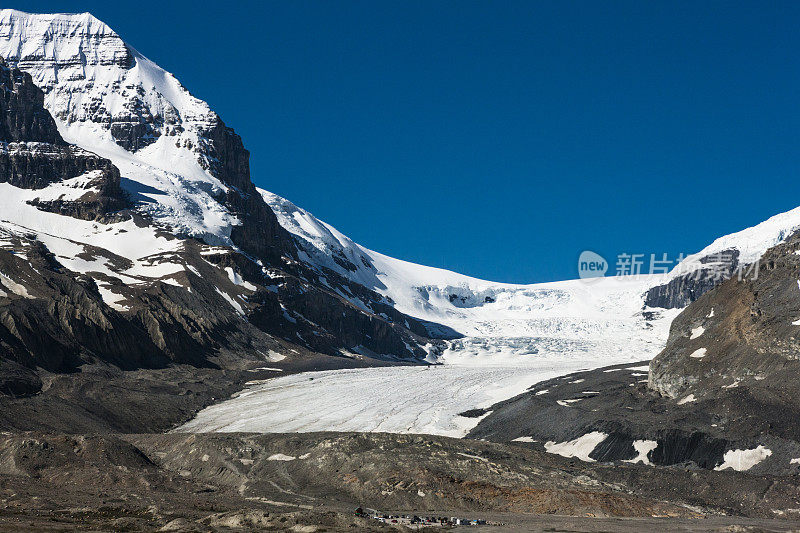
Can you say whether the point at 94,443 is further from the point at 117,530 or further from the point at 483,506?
the point at 483,506

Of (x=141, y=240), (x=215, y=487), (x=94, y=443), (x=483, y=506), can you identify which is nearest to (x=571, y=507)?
(x=483, y=506)

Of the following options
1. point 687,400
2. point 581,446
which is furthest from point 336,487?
point 687,400

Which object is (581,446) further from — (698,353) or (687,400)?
(698,353)

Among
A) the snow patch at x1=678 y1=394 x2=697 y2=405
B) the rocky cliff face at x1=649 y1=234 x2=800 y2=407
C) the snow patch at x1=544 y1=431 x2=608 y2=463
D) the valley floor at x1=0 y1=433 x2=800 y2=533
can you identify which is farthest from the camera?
the snow patch at x1=678 y1=394 x2=697 y2=405

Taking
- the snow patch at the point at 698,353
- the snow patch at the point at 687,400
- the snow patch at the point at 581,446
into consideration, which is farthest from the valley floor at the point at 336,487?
the snow patch at the point at 698,353

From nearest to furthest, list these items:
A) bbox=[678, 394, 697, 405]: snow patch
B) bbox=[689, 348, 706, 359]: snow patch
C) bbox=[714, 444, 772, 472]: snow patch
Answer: bbox=[714, 444, 772, 472]: snow patch
bbox=[678, 394, 697, 405]: snow patch
bbox=[689, 348, 706, 359]: snow patch

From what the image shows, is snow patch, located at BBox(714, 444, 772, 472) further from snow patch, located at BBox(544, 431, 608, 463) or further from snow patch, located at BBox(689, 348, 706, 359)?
snow patch, located at BBox(689, 348, 706, 359)

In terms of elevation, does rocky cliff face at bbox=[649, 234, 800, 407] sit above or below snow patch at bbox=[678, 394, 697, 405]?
above

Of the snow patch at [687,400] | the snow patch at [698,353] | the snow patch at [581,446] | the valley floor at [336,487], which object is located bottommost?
the valley floor at [336,487]

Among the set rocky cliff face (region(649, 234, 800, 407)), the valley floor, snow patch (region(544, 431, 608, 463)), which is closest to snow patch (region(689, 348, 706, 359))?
rocky cliff face (region(649, 234, 800, 407))

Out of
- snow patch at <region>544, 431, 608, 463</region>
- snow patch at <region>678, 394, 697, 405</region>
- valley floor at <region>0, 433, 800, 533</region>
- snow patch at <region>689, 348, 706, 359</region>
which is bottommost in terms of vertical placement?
valley floor at <region>0, 433, 800, 533</region>

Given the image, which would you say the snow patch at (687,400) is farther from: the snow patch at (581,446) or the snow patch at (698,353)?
the snow patch at (581,446)

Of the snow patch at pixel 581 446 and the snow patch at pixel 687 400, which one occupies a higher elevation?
the snow patch at pixel 687 400

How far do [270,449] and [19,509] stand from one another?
2277 cm
